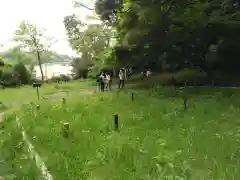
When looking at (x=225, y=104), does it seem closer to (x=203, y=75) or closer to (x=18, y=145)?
(x=18, y=145)

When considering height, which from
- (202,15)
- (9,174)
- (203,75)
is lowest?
(9,174)

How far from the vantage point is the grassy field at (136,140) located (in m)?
8.79

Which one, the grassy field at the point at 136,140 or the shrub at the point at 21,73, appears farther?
the shrub at the point at 21,73

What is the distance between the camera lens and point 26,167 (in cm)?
941

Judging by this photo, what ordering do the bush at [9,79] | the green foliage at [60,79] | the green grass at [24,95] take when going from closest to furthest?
the green grass at [24,95] → the bush at [9,79] → the green foliage at [60,79]

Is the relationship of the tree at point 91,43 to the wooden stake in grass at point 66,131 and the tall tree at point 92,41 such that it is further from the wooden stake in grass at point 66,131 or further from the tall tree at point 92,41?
the wooden stake in grass at point 66,131

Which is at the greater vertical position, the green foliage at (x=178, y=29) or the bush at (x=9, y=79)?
the green foliage at (x=178, y=29)

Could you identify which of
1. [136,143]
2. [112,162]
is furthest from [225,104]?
[112,162]

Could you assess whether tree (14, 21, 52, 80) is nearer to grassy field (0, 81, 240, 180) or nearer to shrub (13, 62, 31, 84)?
shrub (13, 62, 31, 84)

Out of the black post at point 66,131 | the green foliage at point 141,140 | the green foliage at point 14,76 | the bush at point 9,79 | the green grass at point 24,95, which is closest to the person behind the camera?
the green foliage at point 141,140

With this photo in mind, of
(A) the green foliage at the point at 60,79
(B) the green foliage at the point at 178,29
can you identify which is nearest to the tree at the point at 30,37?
(A) the green foliage at the point at 60,79

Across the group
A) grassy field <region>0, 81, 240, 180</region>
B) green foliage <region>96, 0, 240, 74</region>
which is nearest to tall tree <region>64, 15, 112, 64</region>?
green foliage <region>96, 0, 240, 74</region>

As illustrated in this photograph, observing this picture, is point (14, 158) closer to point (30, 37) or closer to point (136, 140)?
point (136, 140)

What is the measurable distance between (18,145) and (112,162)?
4.35 metres
